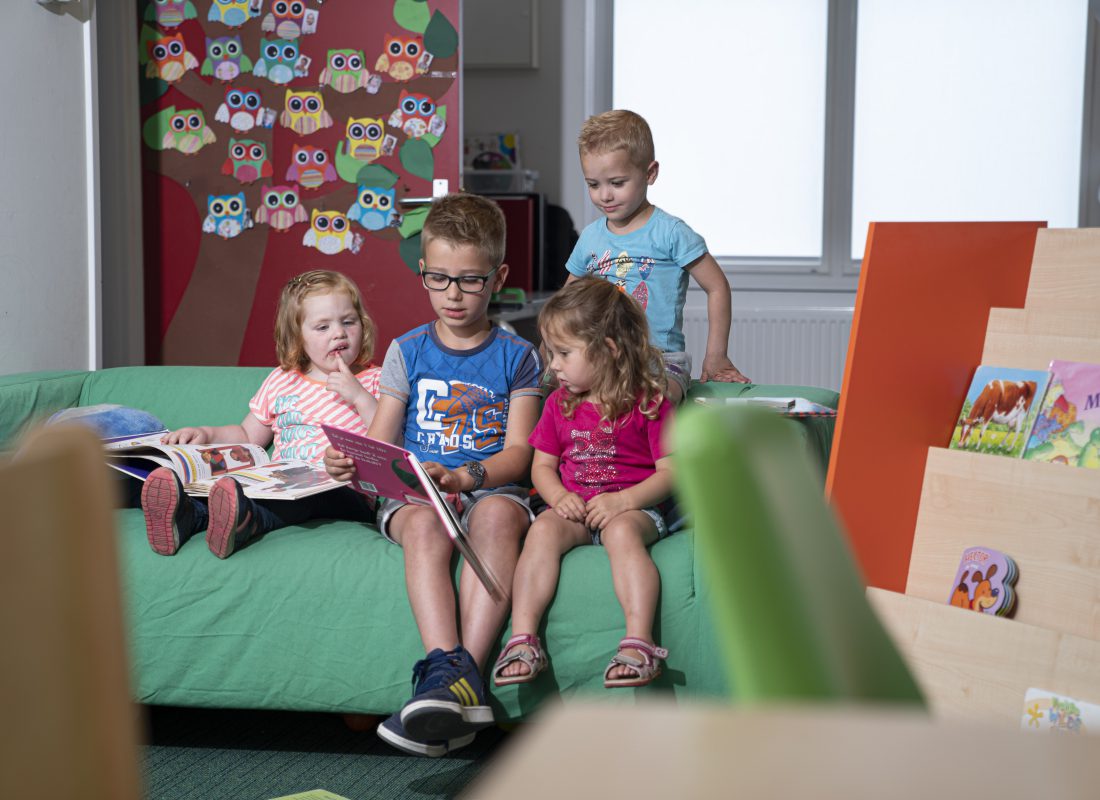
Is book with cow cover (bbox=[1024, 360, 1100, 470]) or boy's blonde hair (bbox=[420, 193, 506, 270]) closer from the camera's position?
book with cow cover (bbox=[1024, 360, 1100, 470])

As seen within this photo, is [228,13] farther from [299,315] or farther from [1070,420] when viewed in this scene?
[1070,420]

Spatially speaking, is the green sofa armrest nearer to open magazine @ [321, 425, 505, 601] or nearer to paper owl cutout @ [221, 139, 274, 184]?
open magazine @ [321, 425, 505, 601]

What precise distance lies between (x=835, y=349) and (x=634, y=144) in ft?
8.27

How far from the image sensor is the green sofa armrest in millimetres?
2285

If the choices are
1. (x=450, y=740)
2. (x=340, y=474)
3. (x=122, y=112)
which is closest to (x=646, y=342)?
(x=340, y=474)

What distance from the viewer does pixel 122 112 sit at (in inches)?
140

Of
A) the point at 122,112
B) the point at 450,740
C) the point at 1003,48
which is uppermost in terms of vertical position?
the point at 1003,48

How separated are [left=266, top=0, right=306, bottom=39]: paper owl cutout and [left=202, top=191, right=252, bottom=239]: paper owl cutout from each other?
53 cm

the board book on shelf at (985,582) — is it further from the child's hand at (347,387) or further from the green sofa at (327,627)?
the child's hand at (347,387)

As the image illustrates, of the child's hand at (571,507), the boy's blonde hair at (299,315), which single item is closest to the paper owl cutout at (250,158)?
the boy's blonde hair at (299,315)

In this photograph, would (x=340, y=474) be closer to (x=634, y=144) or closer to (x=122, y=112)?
(x=634, y=144)

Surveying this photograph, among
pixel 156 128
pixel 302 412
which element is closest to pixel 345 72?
pixel 156 128

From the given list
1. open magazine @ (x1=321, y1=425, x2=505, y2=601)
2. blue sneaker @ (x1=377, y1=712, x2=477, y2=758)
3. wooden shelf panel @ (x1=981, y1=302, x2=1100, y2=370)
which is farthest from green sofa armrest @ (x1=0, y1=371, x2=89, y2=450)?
wooden shelf panel @ (x1=981, y1=302, x2=1100, y2=370)

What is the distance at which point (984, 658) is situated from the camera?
1.51 m
